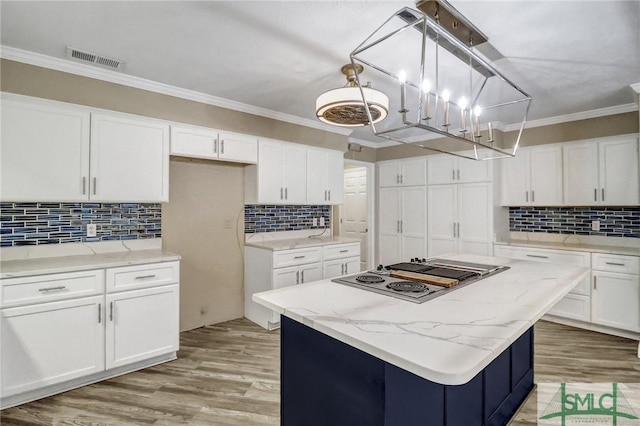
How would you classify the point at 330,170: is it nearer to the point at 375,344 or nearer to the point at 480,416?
the point at 480,416

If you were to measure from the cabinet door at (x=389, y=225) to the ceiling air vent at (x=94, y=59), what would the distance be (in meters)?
3.85

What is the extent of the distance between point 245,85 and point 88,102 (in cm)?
124

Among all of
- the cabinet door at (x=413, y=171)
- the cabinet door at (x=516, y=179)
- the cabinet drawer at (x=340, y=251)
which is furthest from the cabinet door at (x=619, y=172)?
the cabinet drawer at (x=340, y=251)

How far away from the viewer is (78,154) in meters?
2.51

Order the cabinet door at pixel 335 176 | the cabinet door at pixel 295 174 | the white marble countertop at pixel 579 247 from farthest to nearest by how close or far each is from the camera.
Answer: the cabinet door at pixel 335 176 → the cabinet door at pixel 295 174 → the white marble countertop at pixel 579 247

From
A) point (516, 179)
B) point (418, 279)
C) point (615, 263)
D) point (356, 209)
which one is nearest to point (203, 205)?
point (418, 279)

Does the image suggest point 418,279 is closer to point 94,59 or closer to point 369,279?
point 369,279

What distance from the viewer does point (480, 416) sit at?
1.74m

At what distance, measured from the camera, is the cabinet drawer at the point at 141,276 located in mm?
2447

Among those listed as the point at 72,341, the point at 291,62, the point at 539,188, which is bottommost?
the point at 72,341

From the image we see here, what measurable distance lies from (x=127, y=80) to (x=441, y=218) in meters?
3.97

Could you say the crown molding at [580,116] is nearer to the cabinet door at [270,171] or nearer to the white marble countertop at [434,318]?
the white marble countertop at [434,318]

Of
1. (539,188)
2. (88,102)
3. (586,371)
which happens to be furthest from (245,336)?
(539,188)

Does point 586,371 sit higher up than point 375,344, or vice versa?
point 375,344
